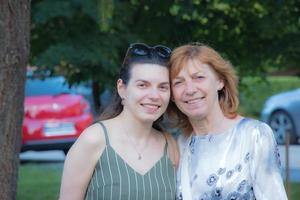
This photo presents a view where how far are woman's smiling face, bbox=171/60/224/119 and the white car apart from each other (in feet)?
34.9

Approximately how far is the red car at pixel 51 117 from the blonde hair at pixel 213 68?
A: 8.22 m

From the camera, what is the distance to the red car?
37.9ft

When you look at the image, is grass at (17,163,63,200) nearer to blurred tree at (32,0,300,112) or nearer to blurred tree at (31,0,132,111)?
blurred tree at (32,0,300,112)

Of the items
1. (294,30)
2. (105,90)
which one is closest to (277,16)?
(294,30)

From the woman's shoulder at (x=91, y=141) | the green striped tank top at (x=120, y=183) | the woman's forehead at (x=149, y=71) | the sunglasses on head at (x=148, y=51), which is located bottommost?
the green striped tank top at (x=120, y=183)

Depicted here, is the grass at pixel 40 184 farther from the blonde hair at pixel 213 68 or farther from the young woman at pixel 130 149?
the young woman at pixel 130 149

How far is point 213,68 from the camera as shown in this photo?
3.33 metres

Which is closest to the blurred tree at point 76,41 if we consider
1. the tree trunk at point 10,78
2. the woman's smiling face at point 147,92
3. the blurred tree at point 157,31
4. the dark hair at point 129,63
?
the blurred tree at point 157,31

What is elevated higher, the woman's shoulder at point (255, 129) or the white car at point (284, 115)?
the woman's shoulder at point (255, 129)

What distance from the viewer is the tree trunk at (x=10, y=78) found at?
4.36m

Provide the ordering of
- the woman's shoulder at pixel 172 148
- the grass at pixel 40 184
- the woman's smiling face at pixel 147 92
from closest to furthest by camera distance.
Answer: the woman's smiling face at pixel 147 92
the woman's shoulder at pixel 172 148
the grass at pixel 40 184

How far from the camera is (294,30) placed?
7.02 meters

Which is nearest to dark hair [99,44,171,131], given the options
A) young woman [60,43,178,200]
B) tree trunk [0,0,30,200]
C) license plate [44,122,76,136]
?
young woman [60,43,178,200]

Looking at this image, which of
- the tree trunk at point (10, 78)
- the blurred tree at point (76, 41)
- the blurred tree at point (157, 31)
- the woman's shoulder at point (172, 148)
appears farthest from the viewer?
the blurred tree at point (157, 31)
